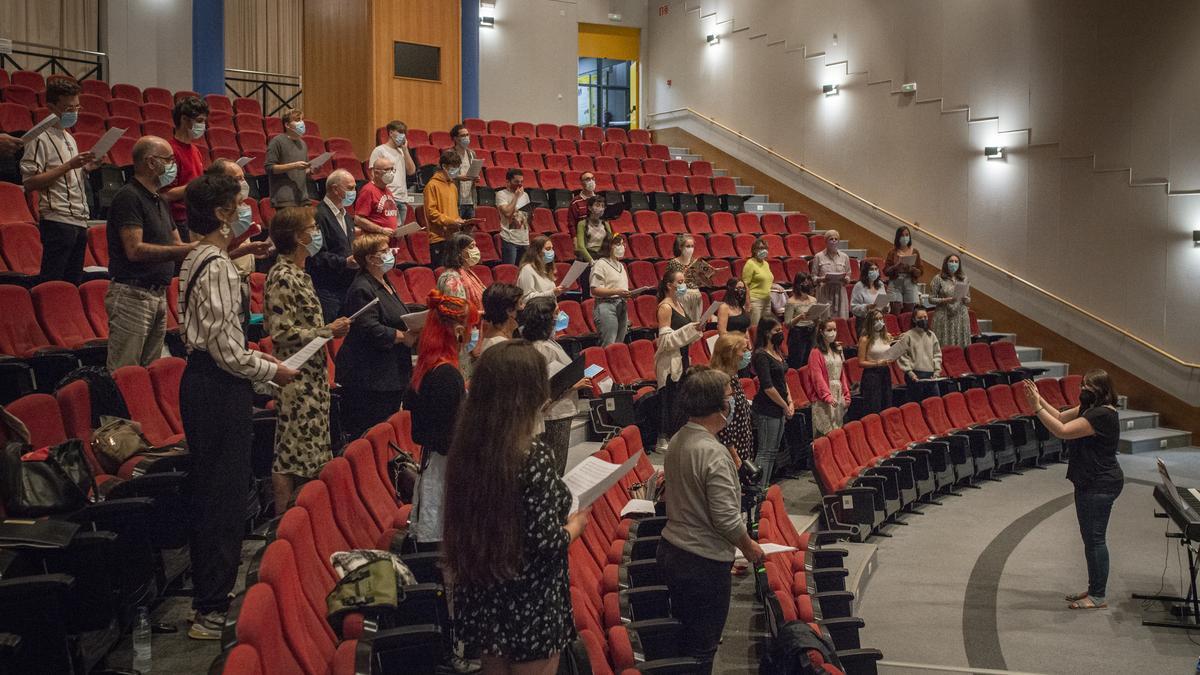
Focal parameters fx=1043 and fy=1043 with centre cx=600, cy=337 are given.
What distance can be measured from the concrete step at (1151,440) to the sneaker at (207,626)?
848 cm

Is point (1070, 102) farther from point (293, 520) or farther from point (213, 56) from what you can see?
point (293, 520)

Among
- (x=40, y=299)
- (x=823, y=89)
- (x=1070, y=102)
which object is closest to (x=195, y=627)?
(x=40, y=299)

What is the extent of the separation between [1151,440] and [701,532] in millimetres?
7714

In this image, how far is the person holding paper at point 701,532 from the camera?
3.28 metres

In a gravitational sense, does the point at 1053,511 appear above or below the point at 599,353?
below

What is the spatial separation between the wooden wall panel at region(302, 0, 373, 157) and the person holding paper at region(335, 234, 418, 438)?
786 centimetres

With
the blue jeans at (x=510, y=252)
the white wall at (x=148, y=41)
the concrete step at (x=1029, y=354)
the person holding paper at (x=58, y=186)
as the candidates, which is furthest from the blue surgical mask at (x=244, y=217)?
the white wall at (x=148, y=41)

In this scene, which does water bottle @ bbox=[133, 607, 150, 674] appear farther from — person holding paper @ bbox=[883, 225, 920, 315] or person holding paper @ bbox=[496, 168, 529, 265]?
person holding paper @ bbox=[883, 225, 920, 315]

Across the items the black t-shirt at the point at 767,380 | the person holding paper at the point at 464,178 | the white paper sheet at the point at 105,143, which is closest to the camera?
the white paper sheet at the point at 105,143

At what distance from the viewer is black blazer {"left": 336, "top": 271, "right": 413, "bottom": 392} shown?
392cm

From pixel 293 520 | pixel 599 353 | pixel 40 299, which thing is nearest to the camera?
pixel 293 520

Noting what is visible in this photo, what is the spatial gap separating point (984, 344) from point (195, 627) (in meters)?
8.66

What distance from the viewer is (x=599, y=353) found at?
23.1 ft

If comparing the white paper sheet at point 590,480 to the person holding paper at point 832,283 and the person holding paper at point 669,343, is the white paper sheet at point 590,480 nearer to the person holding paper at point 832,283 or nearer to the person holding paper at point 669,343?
the person holding paper at point 669,343
